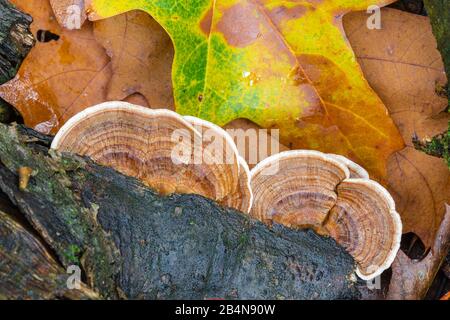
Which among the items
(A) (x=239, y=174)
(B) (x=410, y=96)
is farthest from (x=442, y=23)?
(A) (x=239, y=174)

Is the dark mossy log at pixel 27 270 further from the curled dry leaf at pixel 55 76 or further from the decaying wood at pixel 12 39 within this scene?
the curled dry leaf at pixel 55 76

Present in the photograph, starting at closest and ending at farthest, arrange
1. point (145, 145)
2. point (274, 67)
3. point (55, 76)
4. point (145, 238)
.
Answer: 1. point (145, 238)
2. point (145, 145)
3. point (274, 67)
4. point (55, 76)

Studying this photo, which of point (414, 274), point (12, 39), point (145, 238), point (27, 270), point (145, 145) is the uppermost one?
point (12, 39)

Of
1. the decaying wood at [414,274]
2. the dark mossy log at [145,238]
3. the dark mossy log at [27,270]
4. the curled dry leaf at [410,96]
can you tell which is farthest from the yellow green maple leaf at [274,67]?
the dark mossy log at [27,270]

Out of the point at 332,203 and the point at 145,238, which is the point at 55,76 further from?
the point at 332,203

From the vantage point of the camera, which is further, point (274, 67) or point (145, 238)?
point (274, 67)

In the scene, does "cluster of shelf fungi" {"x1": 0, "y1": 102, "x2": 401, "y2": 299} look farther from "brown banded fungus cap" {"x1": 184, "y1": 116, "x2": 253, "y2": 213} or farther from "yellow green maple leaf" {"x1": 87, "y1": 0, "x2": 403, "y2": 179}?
"yellow green maple leaf" {"x1": 87, "y1": 0, "x2": 403, "y2": 179}

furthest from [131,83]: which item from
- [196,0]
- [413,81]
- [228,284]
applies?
[413,81]
